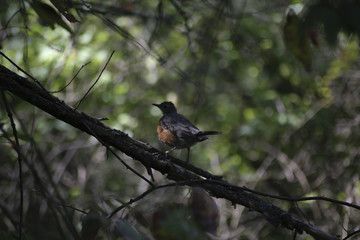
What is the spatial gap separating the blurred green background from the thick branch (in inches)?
125

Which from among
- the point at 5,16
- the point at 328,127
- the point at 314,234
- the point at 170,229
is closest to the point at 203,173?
the point at 314,234

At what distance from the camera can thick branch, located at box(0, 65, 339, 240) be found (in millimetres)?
2424

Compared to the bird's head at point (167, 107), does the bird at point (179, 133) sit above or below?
below

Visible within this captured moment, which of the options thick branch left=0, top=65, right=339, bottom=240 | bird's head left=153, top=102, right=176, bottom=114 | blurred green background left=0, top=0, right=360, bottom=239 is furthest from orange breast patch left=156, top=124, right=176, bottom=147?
thick branch left=0, top=65, right=339, bottom=240

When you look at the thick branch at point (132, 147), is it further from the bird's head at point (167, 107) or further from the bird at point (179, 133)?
the bird's head at point (167, 107)

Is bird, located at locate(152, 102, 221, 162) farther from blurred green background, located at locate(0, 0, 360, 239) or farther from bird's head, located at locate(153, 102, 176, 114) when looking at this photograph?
bird's head, located at locate(153, 102, 176, 114)

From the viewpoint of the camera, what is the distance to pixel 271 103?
7539mm

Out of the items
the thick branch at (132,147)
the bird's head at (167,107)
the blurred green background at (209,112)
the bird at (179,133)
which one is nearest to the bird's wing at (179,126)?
the bird at (179,133)

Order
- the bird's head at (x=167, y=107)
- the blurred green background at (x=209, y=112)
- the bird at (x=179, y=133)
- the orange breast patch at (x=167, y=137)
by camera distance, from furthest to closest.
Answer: the bird's head at (x=167, y=107) → the blurred green background at (x=209, y=112) → the orange breast patch at (x=167, y=137) → the bird at (x=179, y=133)

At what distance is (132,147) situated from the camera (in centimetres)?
270

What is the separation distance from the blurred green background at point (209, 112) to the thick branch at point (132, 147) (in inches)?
125

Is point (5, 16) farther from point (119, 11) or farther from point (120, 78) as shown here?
point (120, 78)

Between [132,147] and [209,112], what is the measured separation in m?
5.45

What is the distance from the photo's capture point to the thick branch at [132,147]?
242cm
